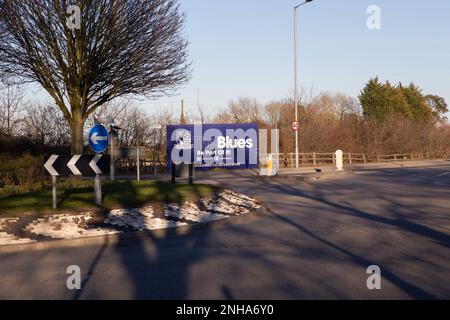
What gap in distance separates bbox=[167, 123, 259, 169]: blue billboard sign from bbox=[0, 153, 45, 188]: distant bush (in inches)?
698

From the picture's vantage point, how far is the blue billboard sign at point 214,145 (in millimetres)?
37562

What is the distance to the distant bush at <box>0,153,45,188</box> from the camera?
18688mm

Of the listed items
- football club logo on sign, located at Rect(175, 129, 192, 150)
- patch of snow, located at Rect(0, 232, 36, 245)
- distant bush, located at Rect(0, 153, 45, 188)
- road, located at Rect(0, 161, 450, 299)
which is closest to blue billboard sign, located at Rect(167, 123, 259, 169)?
football club logo on sign, located at Rect(175, 129, 192, 150)

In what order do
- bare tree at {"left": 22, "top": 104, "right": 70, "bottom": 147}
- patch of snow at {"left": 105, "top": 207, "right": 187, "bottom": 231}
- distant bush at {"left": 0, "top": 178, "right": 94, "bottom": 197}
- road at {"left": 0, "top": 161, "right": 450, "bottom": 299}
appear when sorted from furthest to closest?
bare tree at {"left": 22, "top": 104, "right": 70, "bottom": 147}, distant bush at {"left": 0, "top": 178, "right": 94, "bottom": 197}, patch of snow at {"left": 105, "top": 207, "right": 187, "bottom": 231}, road at {"left": 0, "top": 161, "right": 450, "bottom": 299}

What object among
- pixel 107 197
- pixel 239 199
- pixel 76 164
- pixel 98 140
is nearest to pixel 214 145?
pixel 239 199

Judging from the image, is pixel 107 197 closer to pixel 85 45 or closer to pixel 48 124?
pixel 85 45

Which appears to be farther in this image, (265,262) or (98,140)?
(98,140)

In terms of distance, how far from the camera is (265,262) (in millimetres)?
8609

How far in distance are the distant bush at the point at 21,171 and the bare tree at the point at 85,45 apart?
348 centimetres

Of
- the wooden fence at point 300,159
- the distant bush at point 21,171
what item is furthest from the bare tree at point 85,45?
the wooden fence at point 300,159

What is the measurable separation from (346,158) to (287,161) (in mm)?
9478

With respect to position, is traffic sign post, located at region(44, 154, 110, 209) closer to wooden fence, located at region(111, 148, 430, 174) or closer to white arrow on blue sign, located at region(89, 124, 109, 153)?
white arrow on blue sign, located at region(89, 124, 109, 153)

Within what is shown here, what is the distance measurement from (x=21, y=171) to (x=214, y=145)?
20.3 metres
